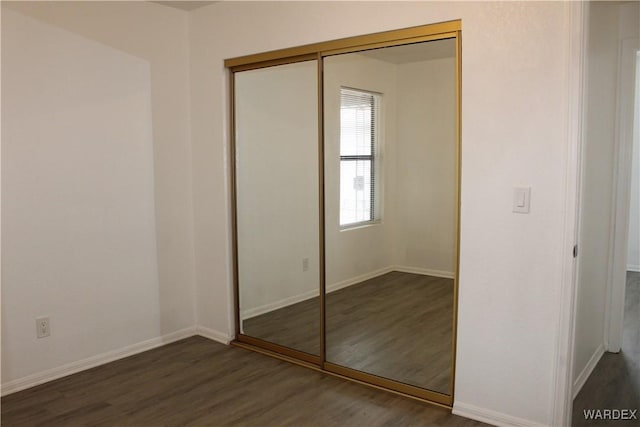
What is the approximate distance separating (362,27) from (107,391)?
2.65 m

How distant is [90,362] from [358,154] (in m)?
2.27

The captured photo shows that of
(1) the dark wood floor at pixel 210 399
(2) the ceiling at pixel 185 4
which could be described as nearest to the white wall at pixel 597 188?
(1) the dark wood floor at pixel 210 399

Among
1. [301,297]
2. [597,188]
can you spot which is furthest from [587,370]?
[301,297]

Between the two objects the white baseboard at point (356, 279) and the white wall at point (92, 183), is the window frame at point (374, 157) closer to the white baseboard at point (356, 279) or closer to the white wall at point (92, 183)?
the white baseboard at point (356, 279)

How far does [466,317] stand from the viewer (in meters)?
2.79

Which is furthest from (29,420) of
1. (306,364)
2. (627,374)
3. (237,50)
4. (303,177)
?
(627,374)

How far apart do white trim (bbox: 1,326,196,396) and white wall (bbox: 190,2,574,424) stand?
2.22 m

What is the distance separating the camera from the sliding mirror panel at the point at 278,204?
3.50 metres

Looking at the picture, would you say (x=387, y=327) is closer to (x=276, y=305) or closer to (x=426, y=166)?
(x=276, y=305)

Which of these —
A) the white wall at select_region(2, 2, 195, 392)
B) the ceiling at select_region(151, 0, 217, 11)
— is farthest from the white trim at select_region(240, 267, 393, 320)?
the ceiling at select_region(151, 0, 217, 11)

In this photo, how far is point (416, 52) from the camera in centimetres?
291

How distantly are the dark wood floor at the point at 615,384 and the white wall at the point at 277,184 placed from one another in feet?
5.68

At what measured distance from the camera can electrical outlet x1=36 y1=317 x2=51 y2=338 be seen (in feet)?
10.6

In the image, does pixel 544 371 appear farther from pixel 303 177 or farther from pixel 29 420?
pixel 29 420
